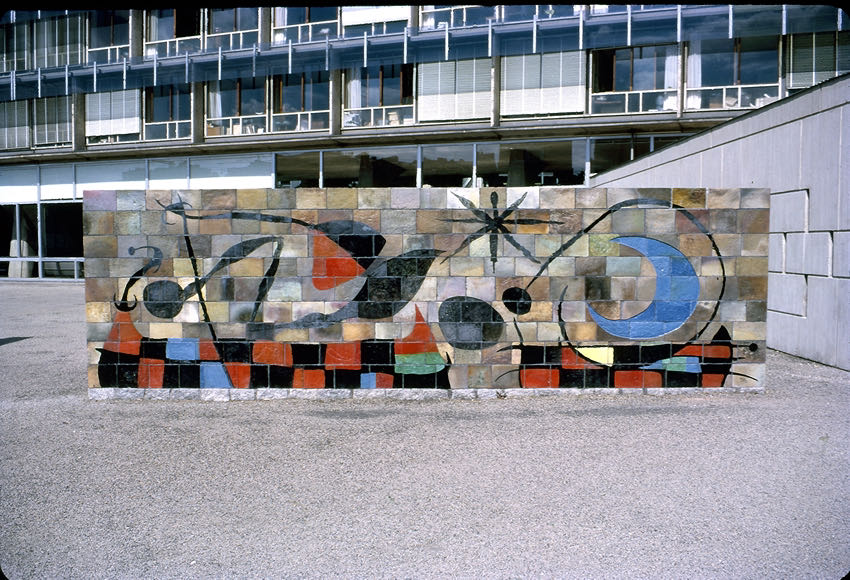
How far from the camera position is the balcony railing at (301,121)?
2383 cm

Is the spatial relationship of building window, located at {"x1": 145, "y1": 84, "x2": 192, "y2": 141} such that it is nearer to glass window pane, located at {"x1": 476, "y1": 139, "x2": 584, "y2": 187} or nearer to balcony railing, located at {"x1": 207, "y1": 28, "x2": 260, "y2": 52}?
balcony railing, located at {"x1": 207, "y1": 28, "x2": 260, "y2": 52}

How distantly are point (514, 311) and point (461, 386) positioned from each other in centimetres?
95

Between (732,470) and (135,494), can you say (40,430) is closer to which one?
(135,494)

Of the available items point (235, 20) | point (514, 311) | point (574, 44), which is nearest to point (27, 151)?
point (235, 20)

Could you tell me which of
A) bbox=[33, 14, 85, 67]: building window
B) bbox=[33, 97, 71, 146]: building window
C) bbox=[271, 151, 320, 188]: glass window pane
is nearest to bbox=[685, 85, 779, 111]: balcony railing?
bbox=[271, 151, 320, 188]: glass window pane

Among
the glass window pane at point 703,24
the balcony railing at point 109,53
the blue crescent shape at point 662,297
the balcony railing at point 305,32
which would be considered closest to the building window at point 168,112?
the balcony railing at point 109,53

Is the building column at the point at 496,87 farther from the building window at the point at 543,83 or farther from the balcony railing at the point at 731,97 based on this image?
the balcony railing at the point at 731,97

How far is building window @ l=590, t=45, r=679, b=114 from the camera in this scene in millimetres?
21031

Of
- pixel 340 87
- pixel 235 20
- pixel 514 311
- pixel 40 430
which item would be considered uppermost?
pixel 235 20

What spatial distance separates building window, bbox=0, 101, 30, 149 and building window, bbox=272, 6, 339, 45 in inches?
476

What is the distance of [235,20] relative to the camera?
81.3 feet

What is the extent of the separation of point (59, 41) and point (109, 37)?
2.61m

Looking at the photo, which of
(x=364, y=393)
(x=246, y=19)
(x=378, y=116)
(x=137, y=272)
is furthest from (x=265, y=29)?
(x=364, y=393)

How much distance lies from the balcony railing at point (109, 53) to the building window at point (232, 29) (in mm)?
3792
